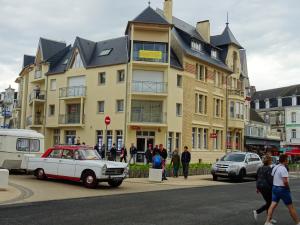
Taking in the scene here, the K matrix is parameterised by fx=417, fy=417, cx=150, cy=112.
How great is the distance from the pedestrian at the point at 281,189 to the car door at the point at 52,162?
10.8 meters

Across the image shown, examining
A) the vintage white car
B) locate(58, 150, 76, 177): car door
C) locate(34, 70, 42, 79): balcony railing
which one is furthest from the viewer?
locate(34, 70, 42, 79): balcony railing

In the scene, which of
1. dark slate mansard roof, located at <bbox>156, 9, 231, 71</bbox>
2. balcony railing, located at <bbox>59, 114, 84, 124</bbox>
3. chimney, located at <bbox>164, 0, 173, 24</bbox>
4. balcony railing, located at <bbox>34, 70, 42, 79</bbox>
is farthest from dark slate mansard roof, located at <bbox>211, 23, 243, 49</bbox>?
balcony railing, located at <bbox>34, 70, 42, 79</bbox>

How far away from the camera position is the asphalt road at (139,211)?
928 cm

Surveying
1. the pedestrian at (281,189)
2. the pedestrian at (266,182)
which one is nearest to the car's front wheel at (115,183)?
the pedestrian at (266,182)

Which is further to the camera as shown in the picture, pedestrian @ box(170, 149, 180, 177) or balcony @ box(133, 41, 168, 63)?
balcony @ box(133, 41, 168, 63)

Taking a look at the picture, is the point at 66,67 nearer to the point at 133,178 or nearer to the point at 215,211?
the point at 133,178

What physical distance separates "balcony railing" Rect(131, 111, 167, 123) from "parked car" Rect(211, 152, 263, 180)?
39.0 feet

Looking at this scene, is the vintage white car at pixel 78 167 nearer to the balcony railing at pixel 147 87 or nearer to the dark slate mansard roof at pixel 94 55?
the balcony railing at pixel 147 87

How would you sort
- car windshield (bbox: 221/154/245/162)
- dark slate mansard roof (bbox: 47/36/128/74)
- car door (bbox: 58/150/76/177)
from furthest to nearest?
dark slate mansard roof (bbox: 47/36/128/74) < car windshield (bbox: 221/154/245/162) < car door (bbox: 58/150/76/177)

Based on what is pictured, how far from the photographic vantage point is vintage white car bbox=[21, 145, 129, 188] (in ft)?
53.9

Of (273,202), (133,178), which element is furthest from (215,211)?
(133,178)

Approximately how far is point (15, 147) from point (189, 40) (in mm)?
24153

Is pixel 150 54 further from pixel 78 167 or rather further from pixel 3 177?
pixel 3 177

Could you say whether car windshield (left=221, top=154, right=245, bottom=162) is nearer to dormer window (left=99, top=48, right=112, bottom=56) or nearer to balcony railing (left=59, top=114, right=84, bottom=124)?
balcony railing (left=59, top=114, right=84, bottom=124)
